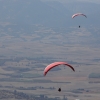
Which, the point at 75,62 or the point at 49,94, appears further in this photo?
the point at 75,62

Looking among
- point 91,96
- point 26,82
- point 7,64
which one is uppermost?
point 7,64

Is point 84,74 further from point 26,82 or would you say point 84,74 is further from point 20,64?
point 20,64

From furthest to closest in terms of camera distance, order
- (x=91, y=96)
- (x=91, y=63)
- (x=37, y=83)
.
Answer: (x=91, y=63), (x=37, y=83), (x=91, y=96)

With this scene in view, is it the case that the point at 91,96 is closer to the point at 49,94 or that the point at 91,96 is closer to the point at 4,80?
the point at 49,94

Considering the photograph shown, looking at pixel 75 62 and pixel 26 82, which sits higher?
pixel 75 62

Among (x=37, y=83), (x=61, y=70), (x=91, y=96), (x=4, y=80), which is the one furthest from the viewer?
(x=61, y=70)

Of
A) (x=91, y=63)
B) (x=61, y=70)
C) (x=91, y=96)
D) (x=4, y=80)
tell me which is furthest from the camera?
(x=91, y=63)

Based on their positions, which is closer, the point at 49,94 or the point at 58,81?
the point at 49,94

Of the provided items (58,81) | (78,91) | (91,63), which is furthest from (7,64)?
(78,91)

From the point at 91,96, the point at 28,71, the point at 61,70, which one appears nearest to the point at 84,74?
the point at 61,70
